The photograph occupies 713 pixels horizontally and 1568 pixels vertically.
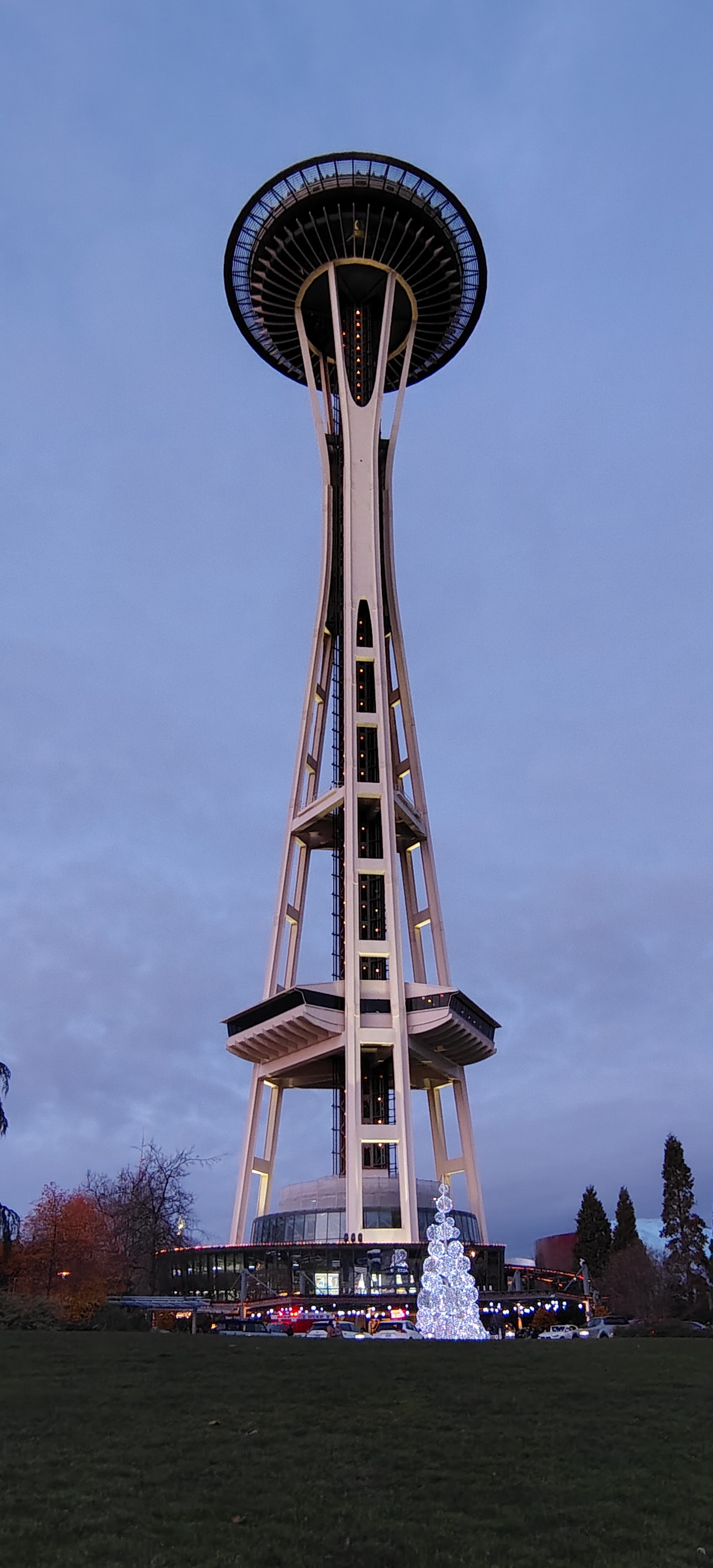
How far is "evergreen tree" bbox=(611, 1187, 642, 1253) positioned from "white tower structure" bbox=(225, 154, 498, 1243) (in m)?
28.1

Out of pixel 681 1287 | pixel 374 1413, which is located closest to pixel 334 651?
pixel 681 1287

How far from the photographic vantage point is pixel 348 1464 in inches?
509

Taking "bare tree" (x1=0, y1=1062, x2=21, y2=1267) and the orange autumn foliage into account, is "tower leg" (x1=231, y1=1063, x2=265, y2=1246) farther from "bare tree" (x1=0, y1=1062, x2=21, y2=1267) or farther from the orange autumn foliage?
"bare tree" (x1=0, y1=1062, x2=21, y2=1267)

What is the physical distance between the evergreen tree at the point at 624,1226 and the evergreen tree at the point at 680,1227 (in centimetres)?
972

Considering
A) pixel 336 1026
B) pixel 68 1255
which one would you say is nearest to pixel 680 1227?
pixel 336 1026

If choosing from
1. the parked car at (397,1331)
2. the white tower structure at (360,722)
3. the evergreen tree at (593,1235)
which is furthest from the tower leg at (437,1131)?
the parked car at (397,1331)

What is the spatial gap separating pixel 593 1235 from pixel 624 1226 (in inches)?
193

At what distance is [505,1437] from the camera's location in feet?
47.5

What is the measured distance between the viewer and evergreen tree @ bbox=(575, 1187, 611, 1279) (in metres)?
99.6

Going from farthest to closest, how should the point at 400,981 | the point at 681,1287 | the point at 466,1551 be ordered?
the point at 681,1287 < the point at 400,981 < the point at 466,1551

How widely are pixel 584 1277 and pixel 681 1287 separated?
8.74 meters

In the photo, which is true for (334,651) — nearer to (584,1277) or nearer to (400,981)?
(400,981)

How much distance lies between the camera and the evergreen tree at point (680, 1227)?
251ft

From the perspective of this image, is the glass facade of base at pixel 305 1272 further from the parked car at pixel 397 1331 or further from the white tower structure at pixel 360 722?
the parked car at pixel 397 1331
